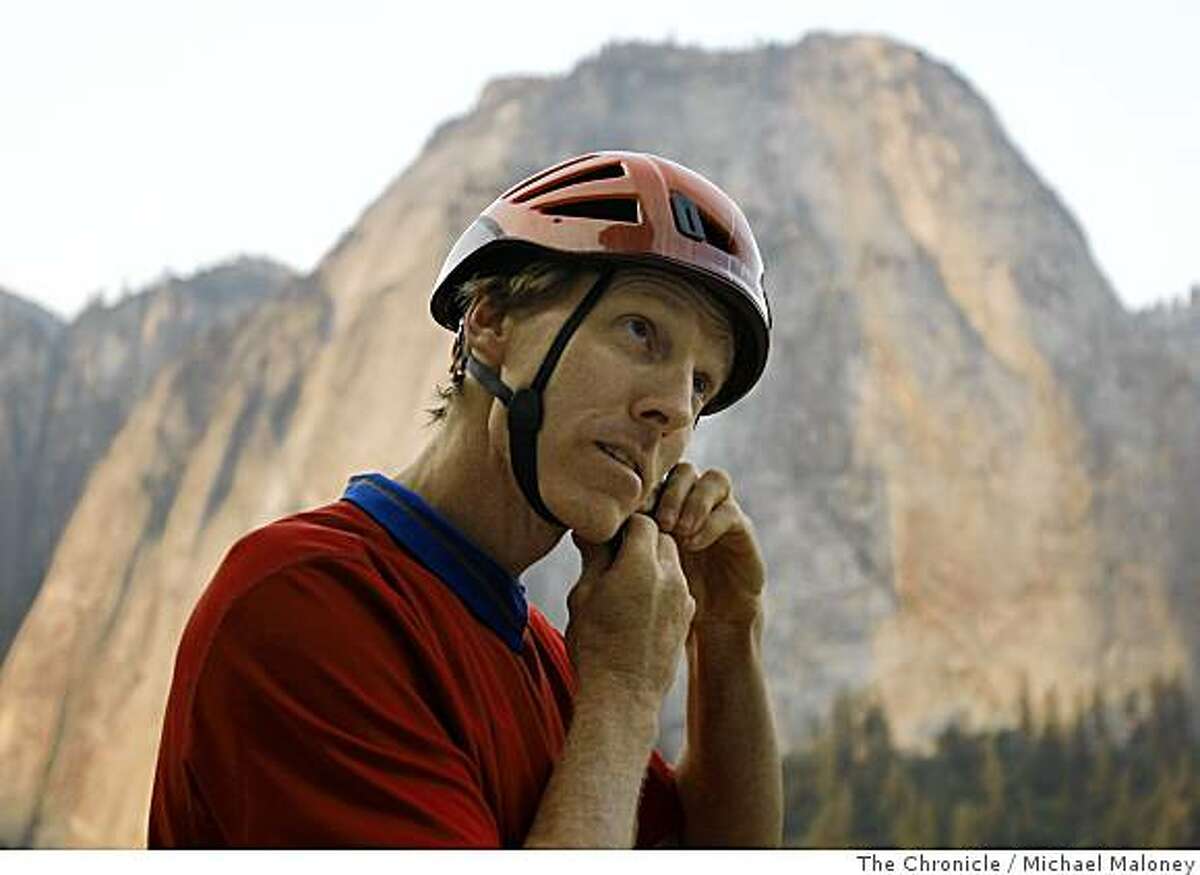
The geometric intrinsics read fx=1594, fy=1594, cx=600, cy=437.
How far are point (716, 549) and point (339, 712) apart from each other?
0.45m

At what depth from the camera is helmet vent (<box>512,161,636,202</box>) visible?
113cm

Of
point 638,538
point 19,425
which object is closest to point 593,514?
point 638,538

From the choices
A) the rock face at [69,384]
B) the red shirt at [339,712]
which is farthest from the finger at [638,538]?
the rock face at [69,384]

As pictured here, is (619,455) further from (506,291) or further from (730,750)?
(730,750)

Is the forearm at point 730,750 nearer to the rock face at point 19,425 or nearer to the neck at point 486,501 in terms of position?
the neck at point 486,501

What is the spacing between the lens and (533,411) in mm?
1053

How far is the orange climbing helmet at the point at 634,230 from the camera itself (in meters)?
1.06

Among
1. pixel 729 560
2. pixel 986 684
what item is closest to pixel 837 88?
pixel 986 684

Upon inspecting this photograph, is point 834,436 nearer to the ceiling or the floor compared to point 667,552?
nearer to the ceiling

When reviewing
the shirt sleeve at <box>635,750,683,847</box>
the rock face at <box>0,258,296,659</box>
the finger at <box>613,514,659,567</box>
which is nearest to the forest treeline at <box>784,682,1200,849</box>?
the rock face at <box>0,258,296,659</box>

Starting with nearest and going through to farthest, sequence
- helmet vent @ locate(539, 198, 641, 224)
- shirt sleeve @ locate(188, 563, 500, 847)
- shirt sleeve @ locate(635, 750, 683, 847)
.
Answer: shirt sleeve @ locate(188, 563, 500, 847) < helmet vent @ locate(539, 198, 641, 224) < shirt sleeve @ locate(635, 750, 683, 847)

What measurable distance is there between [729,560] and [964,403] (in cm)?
1078

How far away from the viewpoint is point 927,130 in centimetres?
1309

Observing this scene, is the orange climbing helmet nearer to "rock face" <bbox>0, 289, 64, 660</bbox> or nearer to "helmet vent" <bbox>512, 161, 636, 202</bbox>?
"helmet vent" <bbox>512, 161, 636, 202</bbox>
